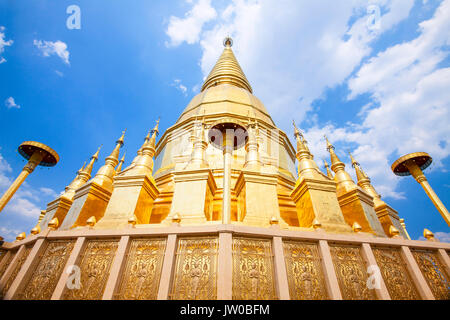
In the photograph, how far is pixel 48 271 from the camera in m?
3.93

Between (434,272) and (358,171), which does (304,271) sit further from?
(358,171)

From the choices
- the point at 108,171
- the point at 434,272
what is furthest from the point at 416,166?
the point at 108,171

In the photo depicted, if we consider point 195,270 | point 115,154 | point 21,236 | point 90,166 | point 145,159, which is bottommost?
point 195,270

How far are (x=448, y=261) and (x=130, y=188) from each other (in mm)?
6925

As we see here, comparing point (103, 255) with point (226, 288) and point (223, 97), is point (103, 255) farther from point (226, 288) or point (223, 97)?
point (223, 97)

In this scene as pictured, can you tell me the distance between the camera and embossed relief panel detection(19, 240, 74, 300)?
147 inches

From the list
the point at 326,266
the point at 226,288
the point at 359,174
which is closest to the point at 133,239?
the point at 226,288

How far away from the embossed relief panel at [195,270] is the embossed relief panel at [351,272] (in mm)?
2080

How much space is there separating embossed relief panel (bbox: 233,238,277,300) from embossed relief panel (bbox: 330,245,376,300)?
3.84 ft

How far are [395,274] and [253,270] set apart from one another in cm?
257

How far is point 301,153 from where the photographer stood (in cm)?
734

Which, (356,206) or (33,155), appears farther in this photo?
(33,155)

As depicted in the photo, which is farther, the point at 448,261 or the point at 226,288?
the point at 448,261

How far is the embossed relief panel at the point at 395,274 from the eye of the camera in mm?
3770
